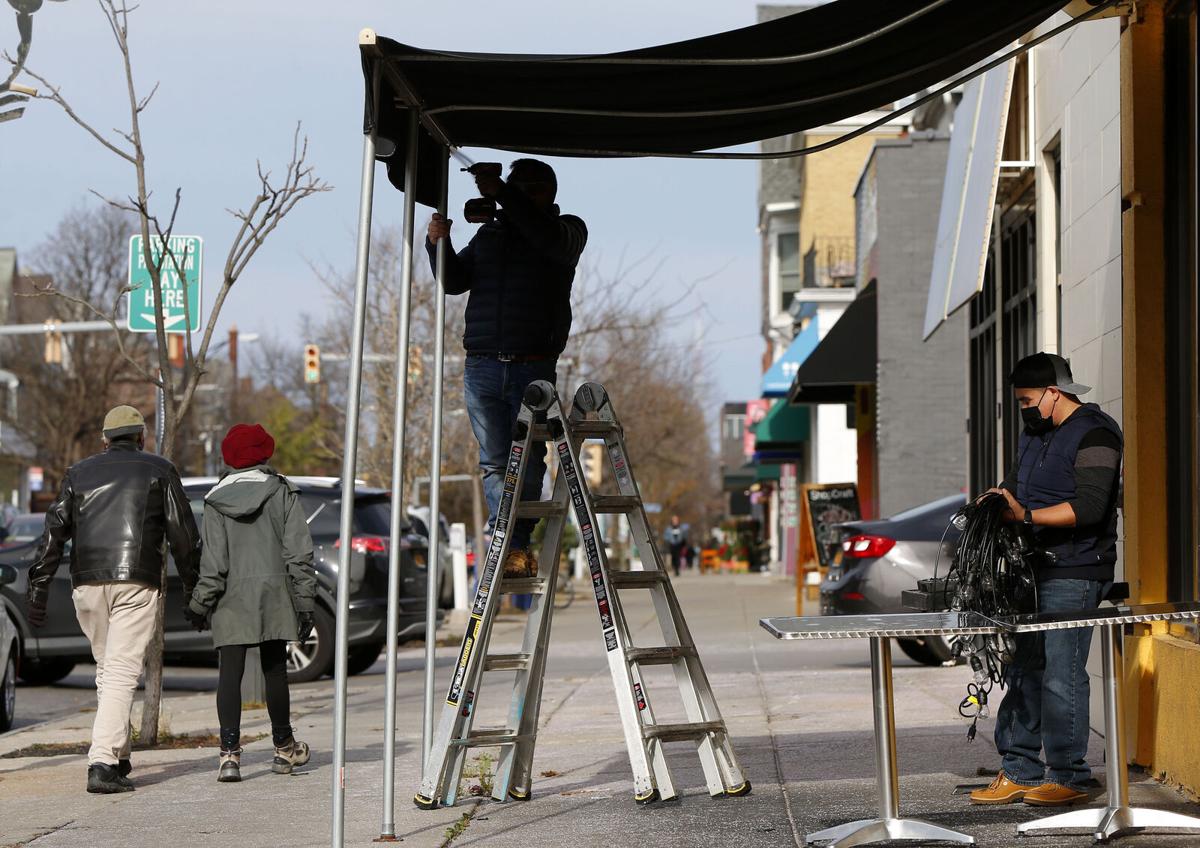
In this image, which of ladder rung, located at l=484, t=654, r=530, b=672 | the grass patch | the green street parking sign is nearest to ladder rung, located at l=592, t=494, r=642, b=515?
ladder rung, located at l=484, t=654, r=530, b=672

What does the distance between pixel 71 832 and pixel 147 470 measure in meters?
2.30

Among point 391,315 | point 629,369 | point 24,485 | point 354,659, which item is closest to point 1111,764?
point 354,659

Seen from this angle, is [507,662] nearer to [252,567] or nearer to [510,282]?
[510,282]

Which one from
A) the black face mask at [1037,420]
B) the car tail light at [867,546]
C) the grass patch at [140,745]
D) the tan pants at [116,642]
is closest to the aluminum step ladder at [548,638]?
the black face mask at [1037,420]

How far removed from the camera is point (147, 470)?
896 cm

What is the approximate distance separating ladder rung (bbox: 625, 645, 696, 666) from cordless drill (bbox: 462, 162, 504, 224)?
192cm

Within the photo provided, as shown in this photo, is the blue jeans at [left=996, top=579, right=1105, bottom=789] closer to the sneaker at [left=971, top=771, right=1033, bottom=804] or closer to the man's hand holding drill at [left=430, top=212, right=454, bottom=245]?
the sneaker at [left=971, top=771, right=1033, bottom=804]

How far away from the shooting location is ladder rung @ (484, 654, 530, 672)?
721 centimetres

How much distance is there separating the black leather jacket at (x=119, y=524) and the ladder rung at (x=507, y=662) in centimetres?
239

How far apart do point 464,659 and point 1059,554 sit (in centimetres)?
242

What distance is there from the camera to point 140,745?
1048 cm

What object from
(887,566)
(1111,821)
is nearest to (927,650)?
(887,566)

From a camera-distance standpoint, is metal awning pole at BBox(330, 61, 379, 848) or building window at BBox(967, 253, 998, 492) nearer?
metal awning pole at BBox(330, 61, 379, 848)

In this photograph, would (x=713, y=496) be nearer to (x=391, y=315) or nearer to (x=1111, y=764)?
(x=391, y=315)
